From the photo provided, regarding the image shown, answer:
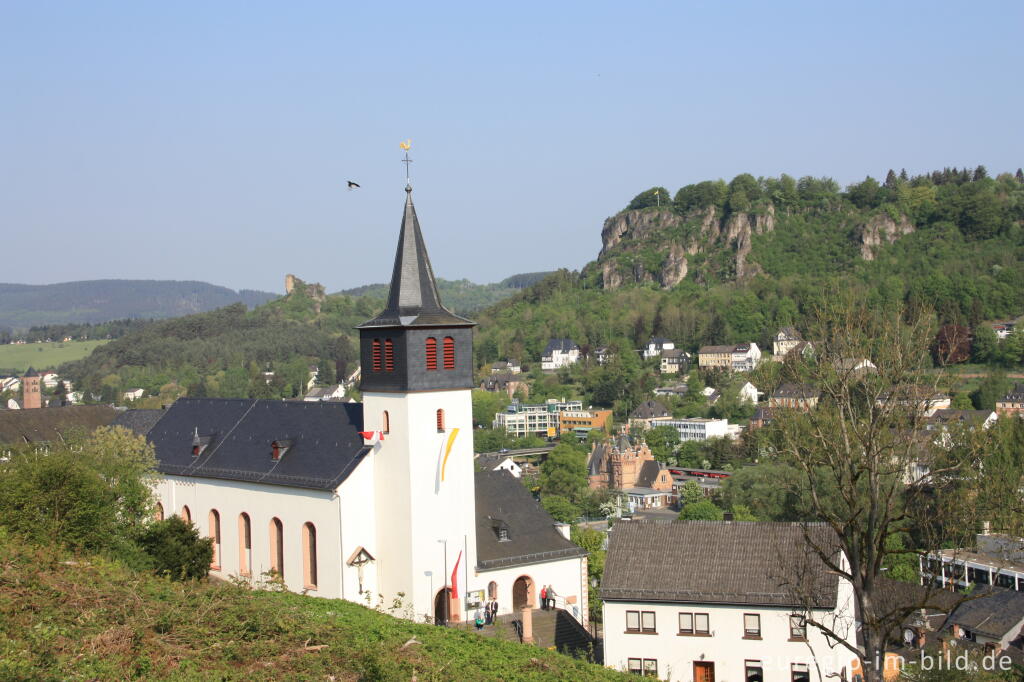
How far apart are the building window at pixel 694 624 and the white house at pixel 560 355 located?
142 m

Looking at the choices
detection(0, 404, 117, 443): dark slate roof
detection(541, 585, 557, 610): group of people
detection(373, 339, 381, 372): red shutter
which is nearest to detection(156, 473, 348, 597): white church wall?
detection(373, 339, 381, 372): red shutter

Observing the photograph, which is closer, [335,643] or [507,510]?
[335,643]

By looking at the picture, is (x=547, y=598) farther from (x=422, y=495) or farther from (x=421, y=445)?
(x=421, y=445)

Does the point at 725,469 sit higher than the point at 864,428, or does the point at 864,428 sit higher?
the point at 864,428

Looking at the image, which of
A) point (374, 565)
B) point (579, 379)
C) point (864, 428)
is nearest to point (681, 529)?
point (374, 565)

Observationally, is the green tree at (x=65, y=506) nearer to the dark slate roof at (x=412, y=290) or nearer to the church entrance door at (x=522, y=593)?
the dark slate roof at (x=412, y=290)

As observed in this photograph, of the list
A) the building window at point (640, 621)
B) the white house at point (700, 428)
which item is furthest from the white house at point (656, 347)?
the building window at point (640, 621)

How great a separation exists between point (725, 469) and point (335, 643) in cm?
8978

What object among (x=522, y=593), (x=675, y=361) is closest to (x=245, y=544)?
(x=522, y=593)

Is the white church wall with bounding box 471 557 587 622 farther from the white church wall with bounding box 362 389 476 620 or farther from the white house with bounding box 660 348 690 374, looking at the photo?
the white house with bounding box 660 348 690 374

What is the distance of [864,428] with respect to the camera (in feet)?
60.0

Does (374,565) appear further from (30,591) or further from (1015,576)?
(1015,576)

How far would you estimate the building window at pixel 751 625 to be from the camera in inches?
995

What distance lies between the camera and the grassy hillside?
13.7 metres
